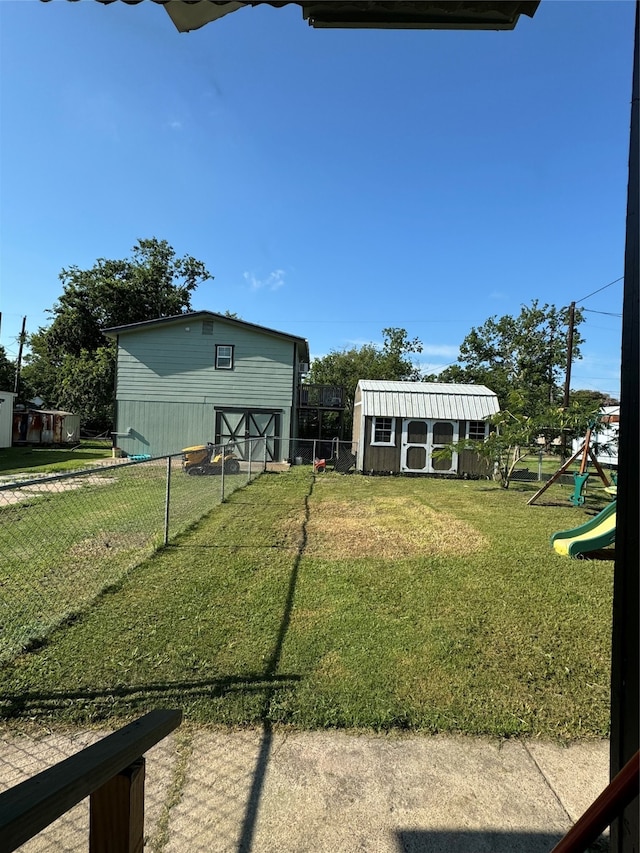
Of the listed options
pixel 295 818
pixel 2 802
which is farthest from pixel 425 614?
pixel 2 802

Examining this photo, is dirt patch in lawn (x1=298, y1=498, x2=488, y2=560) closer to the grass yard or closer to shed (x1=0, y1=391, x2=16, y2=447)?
the grass yard

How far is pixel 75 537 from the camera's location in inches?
257

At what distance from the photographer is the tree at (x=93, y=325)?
29.8 metres

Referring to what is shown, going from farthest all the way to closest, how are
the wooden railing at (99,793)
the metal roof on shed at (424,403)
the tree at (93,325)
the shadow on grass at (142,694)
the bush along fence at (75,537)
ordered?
1. the tree at (93,325)
2. the metal roof on shed at (424,403)
3. the bush along fence at (75,537)
4. the shadow on grass at (142,694)
5. the wooden railing at (99,793)

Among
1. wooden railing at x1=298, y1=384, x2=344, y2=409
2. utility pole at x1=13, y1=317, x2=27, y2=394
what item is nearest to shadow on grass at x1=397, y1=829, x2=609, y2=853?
wooden railing at x1=298, y1=384, x2=344, y2=409

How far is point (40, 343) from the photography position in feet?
122

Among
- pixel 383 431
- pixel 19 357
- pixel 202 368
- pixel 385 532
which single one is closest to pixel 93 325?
pixel 19 357

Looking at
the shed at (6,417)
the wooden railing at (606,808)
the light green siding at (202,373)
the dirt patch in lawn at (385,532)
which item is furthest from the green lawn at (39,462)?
the wooden railing at (606,808)

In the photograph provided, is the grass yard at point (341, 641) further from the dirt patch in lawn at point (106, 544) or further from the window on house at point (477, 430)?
the window on house at point (477, 430)

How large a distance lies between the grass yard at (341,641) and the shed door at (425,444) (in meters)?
9.41

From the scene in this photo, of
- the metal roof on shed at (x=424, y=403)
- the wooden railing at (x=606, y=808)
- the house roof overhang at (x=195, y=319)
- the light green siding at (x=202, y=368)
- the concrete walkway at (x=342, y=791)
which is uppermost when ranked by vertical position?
the house roof overhang at (x=195, y=319)

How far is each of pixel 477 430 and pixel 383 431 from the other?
11.8 feet

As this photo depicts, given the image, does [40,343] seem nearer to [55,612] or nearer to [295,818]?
[55,612]

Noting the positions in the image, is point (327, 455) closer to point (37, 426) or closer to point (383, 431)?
point (383, 431)
